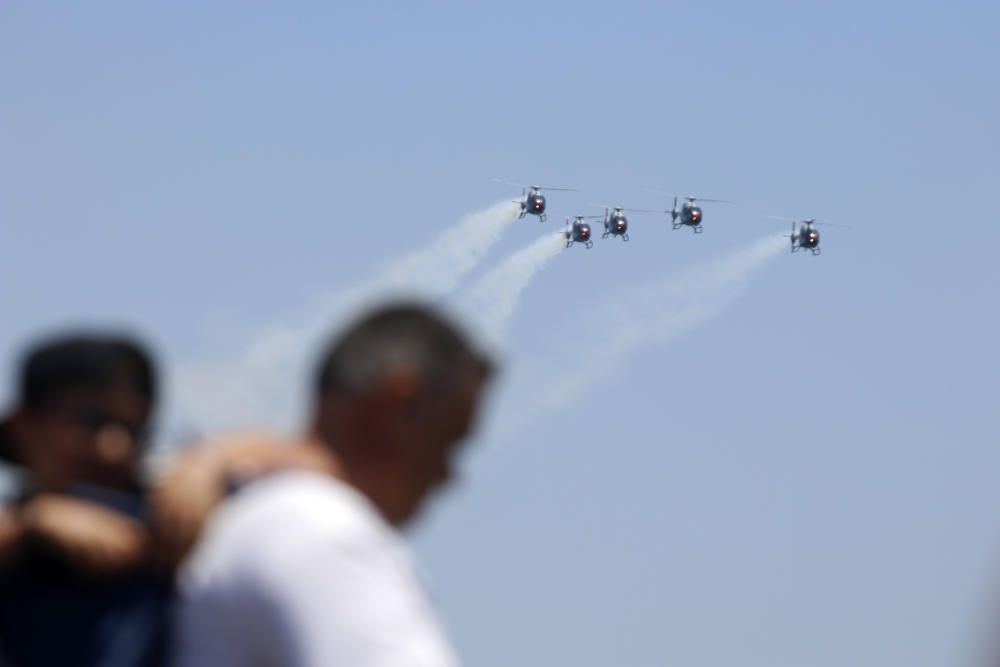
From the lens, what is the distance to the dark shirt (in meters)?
7.14

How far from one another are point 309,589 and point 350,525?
25 centimetres

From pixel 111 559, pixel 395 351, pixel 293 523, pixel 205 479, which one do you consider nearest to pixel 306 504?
pixel 293 523

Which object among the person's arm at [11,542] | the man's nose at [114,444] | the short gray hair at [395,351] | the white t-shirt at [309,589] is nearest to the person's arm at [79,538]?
the person's arm at [11,542]

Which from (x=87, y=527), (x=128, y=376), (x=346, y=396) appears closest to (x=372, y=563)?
(x=346, y=396)

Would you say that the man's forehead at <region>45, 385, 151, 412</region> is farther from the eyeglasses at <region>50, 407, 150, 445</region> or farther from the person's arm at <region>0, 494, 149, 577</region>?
the person's arm at <region>0, 494, 149, 577</region>

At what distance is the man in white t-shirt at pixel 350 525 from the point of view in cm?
639

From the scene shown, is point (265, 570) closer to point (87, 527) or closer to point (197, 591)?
point (197, 591)

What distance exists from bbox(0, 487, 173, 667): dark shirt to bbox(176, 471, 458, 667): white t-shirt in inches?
13.8

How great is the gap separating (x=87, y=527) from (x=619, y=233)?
11871cm

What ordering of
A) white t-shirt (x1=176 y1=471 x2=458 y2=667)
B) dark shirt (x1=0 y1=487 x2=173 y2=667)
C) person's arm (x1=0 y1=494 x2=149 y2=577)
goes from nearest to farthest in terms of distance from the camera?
white t-shirt (x1=176 y1=471 x2=458 y2=667) < person's arm (x1=0 y1=494 x2=149 y2=577) < dark shirt (x1=0 y1=487 x2=173 y2=667)

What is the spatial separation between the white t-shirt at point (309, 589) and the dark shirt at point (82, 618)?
0.35 meters

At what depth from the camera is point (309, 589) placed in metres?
6.37

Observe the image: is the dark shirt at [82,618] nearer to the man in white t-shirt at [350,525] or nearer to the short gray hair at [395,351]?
the man in white t-shirt at [350,525]

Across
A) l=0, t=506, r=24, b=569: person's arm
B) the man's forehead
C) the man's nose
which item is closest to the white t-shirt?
l=0, t=506, r=24, b=569: person's arm
